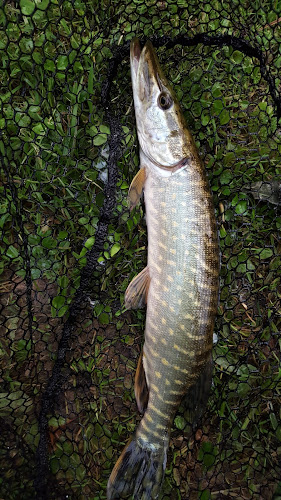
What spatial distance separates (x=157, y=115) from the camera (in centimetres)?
125

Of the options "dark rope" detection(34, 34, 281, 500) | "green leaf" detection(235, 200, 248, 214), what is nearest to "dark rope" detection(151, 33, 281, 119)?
"dark rope" detection(34, 34, 281, 500)

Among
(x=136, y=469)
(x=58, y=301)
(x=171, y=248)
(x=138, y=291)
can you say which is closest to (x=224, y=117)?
(x=171, y=248)

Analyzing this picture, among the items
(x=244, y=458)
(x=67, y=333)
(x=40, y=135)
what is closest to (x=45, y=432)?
(x=67, y=333)

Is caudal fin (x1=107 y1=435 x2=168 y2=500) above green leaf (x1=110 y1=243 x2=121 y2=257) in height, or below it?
below

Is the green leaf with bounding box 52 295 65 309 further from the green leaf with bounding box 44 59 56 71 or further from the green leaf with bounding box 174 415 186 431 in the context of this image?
the green leaf with bounding box 44 59 56 71

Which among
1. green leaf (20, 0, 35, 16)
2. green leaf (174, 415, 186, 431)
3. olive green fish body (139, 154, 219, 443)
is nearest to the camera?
olive green fish body (139, 154, 219, 443)

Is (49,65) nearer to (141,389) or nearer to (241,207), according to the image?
(241,207)

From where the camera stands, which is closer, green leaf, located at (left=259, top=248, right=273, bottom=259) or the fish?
the fish

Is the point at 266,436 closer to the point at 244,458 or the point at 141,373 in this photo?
the point at 244,458

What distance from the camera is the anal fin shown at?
4.40 feet

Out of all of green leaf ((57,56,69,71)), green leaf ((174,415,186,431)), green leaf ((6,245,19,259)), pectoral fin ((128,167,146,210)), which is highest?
green leaf ((57,56,69,71))

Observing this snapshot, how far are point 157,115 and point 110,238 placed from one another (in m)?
0.46

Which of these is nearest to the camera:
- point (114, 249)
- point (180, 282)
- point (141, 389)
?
point (180, 282)

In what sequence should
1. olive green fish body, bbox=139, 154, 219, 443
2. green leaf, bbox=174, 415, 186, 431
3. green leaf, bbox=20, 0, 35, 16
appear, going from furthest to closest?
green leaf, bbox=174, 415, 186, 431 → green leaf, bbox=20, 0, 35, 16 → olive green fish body, bbox=139, 154, 219, 443
